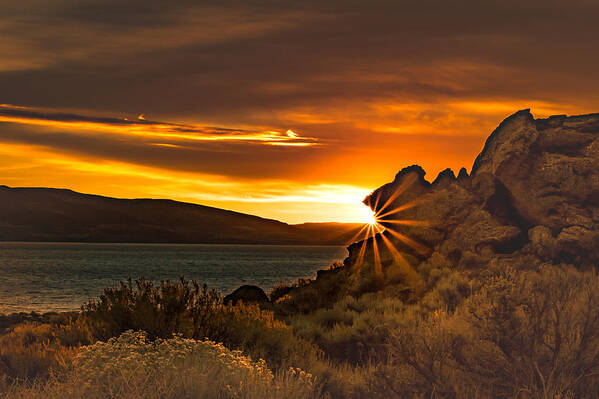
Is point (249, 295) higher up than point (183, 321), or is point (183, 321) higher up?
point (183, 321)

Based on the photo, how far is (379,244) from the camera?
74.2 feet

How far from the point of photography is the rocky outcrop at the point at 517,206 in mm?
17312

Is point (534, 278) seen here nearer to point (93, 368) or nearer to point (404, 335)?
point (404, 335)

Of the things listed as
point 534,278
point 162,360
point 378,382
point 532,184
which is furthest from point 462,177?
point 162,360

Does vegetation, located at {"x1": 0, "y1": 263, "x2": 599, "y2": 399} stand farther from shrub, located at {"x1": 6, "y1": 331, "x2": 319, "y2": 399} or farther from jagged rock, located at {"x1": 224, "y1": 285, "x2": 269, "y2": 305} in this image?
jagged rock, located at {"x1": 224, "y1": 285, "x2": 269, "y2": 305}

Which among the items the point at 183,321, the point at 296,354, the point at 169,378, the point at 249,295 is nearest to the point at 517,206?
the point at 296,354

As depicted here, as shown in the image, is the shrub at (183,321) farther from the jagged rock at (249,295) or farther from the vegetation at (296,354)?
the jagged rock at (249,295)

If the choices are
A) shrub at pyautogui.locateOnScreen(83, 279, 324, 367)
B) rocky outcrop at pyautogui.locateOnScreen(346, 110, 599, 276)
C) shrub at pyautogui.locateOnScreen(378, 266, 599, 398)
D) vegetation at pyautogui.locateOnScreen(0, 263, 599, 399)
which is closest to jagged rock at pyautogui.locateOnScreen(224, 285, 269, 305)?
rocky outcrop at pyautogui.locateOnScreen(346, 110, 599, 276)

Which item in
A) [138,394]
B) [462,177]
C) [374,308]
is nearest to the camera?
[138,394]

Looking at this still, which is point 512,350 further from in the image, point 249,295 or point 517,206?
point 249,295

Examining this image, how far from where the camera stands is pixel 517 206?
18625 mm

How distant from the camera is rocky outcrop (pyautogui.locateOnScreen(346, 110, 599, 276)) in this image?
56.8ft

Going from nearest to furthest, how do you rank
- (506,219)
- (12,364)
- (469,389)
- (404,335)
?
(469,389) < (404,335) < (12,364) < (506,219)

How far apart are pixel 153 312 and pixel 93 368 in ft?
8.23
